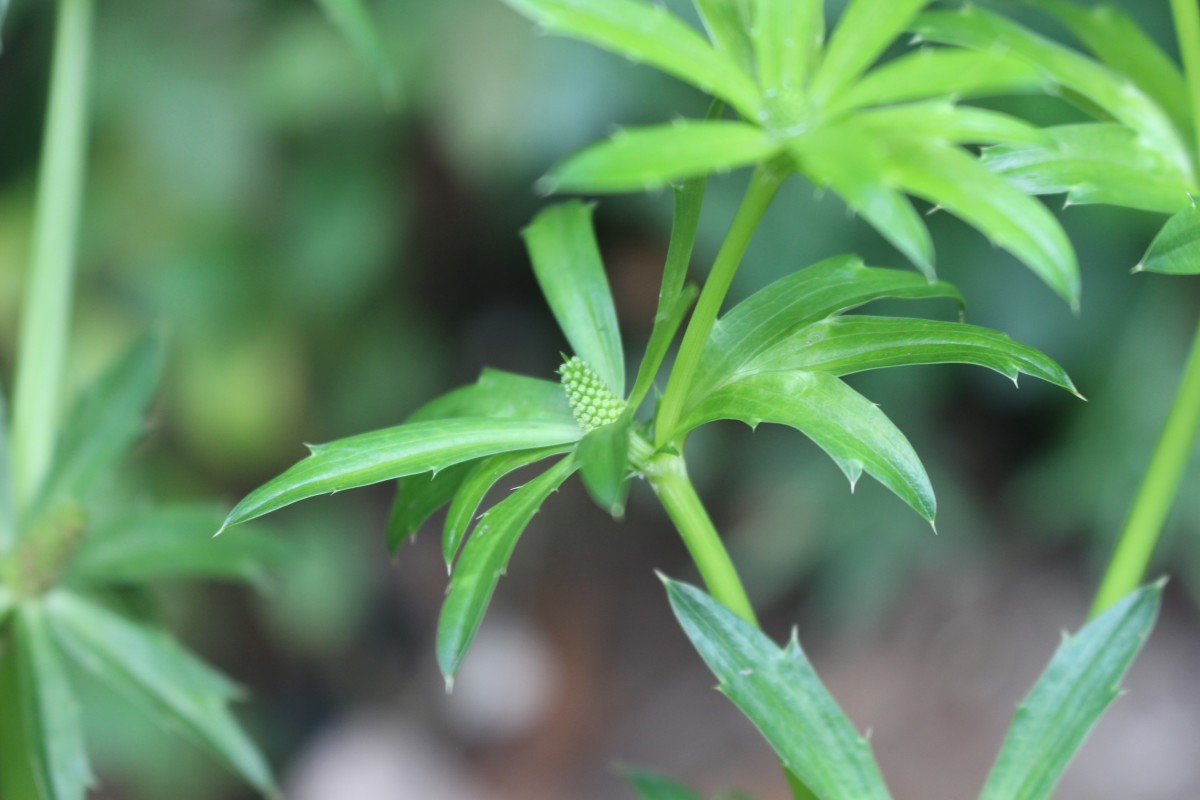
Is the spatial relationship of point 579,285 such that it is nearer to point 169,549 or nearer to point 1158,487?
point 1158,487

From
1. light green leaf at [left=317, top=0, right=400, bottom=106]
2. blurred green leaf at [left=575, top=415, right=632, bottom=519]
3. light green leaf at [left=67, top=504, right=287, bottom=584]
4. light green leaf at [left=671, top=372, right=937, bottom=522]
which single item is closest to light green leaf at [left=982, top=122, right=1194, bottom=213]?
light green leaf at [left=671, top=372, right=937, bottom=522]

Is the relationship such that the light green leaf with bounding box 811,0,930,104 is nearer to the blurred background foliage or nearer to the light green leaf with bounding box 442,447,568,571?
the light green leaf with bounding box 442,447,568,571

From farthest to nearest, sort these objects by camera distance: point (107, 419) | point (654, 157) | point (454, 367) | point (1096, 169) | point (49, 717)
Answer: point (454, 367) → point (107, 419) → point (49, 717) → point (1096, 169) → point (654, 157)

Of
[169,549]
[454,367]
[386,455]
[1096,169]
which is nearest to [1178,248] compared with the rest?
[1096,169]

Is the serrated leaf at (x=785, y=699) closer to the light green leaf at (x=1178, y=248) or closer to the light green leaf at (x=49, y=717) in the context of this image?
the light green leaf at (x=1178, y=248)

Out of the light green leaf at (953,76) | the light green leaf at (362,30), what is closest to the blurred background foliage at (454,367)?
the light green leaf at (362,30)

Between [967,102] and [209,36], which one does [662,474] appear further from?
[209,36]
